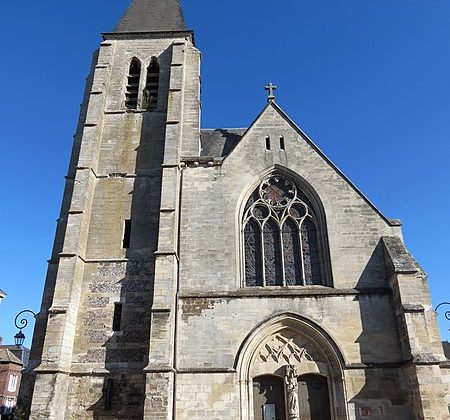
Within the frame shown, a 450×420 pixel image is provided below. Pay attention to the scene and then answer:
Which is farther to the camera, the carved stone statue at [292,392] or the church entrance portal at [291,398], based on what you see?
the church entrance portal at [291,398]

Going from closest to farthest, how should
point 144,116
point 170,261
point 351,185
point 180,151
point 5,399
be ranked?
1. point 170,261
2. point 351,185
3. point 180,151
4. point 144,116
5. point 5,399

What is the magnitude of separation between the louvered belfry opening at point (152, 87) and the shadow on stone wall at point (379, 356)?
33.0ft

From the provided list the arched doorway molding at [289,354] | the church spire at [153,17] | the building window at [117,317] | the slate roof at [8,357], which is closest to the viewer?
the arched doorway molding at [289,354]

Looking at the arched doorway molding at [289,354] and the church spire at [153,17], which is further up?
the church spire at [153,17]

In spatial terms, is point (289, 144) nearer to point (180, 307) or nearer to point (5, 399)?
point (180, 307)

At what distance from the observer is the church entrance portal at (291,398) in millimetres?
11203

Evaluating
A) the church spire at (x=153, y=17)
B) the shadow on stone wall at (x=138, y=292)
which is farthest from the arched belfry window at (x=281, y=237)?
the church spire at (x=153, y=17)

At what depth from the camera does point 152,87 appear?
17062mm

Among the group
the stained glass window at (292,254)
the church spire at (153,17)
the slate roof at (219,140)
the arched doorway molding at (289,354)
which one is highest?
the church spire at (153,17)

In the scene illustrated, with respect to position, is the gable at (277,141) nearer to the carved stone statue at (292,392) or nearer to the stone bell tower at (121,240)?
the stone bell tower at (121,240)

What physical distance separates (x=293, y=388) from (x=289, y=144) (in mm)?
7770

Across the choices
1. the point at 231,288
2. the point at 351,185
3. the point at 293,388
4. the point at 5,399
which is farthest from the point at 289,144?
the point at 5,399

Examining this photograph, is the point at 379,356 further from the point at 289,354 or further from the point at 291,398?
the point at 291,398

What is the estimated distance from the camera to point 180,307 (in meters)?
12.2
